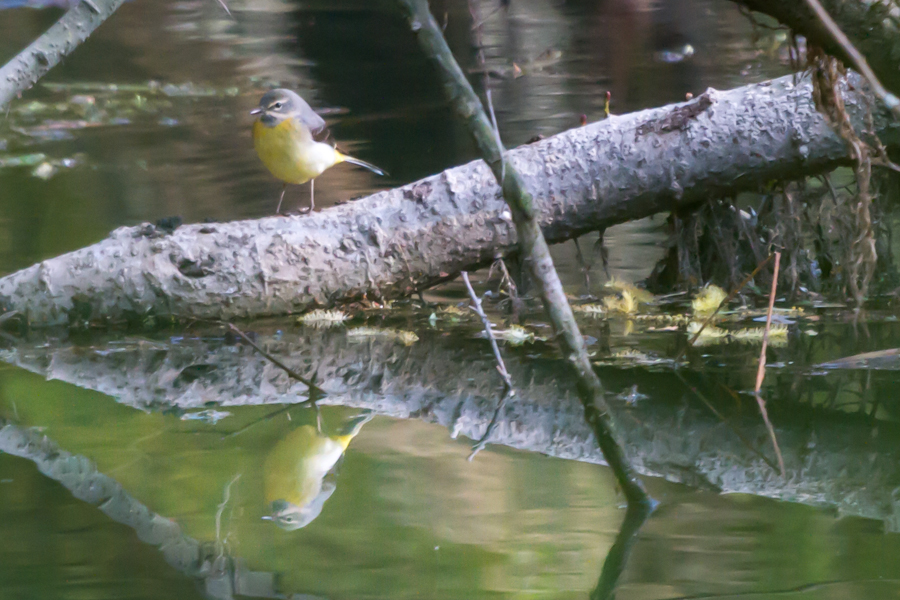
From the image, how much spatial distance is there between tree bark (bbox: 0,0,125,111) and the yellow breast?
4.01 ft

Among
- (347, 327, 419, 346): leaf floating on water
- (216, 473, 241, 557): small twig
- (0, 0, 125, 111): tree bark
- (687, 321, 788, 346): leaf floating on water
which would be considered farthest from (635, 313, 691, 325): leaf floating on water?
(0, 0, 125, 111): tree bark

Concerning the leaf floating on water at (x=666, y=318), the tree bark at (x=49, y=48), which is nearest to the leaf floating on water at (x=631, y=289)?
the leaf floating on water at (x=666, y=318)

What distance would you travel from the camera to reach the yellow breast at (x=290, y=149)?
4918mm

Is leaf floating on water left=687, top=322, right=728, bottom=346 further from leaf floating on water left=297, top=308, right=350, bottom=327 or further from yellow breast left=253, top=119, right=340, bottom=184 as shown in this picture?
yellow breast left=253, top=119, right=340, bottom=184

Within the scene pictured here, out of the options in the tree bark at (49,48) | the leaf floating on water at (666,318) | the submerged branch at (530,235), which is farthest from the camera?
the leaf floating on water at (666,318)

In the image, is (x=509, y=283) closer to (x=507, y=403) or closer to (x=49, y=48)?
(x=507, y=403)

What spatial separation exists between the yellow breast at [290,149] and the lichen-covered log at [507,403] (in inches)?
39.9

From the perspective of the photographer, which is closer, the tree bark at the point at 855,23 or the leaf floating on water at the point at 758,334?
the tree bark at the point at 855,23

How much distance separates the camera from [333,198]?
22.3 ft

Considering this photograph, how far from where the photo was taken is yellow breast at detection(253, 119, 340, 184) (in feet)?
16.1

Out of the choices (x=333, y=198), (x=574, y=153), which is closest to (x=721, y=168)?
(x=574, y=153)

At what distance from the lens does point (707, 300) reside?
4520 mm

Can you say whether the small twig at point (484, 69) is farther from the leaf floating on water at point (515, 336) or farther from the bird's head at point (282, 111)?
the bird's head at point (282, 111)

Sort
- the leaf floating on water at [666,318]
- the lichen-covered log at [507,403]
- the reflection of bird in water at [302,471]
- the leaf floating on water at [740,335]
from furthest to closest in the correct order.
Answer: the leaf floating on water at [666,318], the leaf floating on water at [740,335], the lichen-covered log at [507,403], the reflection of bird in water at [302,471]
